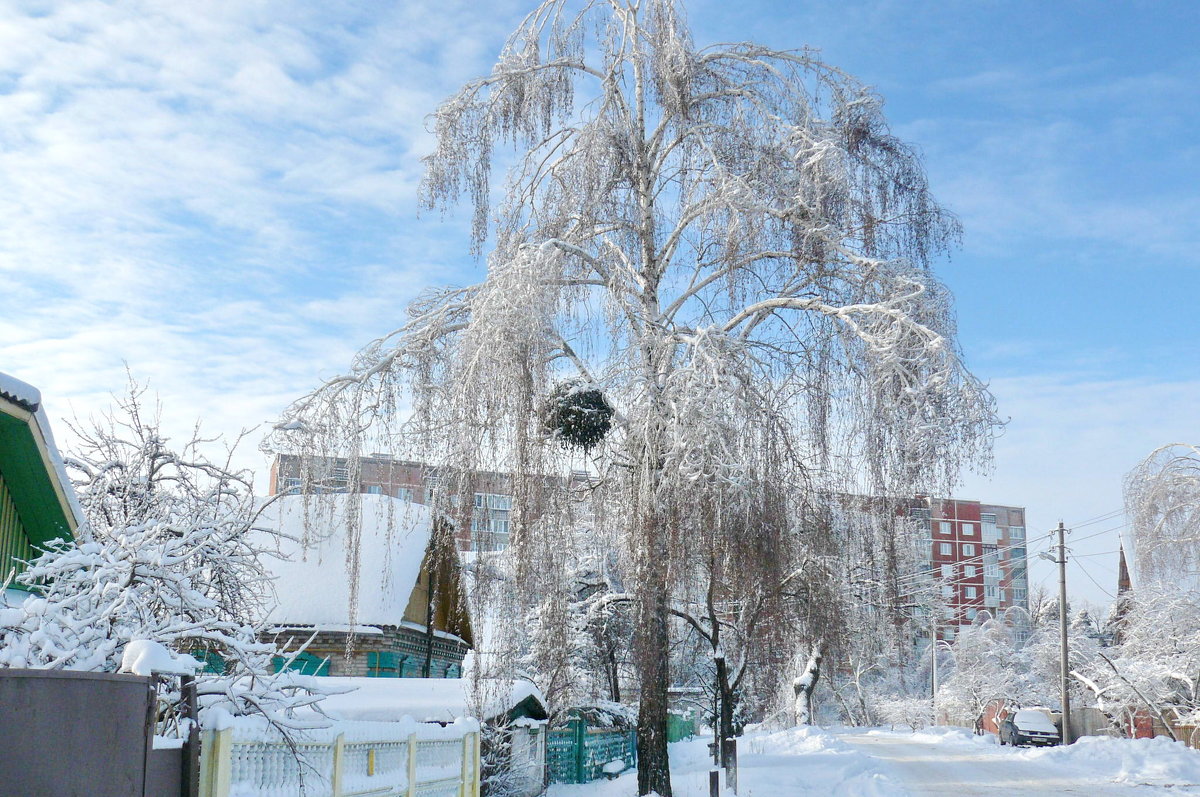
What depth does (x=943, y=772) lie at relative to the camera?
25.1 m

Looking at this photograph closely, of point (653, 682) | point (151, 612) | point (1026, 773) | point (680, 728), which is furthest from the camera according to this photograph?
point (680, 728)

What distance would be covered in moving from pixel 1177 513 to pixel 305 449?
18.5 m

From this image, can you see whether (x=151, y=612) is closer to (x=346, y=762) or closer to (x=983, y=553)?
(x=346, y=762)

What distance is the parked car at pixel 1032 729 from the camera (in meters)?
38.5

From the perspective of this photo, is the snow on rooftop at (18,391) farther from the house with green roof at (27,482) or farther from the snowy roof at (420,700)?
the snowy roof at (420,700)

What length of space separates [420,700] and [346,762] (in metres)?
7.07

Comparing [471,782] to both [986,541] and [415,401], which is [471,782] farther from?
[986,541]

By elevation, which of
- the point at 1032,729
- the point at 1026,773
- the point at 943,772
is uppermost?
the point at 1026,773

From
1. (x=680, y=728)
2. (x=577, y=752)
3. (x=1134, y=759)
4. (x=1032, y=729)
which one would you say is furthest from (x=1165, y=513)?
(x=680, y=728)

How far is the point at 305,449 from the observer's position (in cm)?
1205

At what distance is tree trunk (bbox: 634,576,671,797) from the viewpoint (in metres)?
11.7

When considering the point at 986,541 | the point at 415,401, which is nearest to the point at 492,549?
the point at 415,401

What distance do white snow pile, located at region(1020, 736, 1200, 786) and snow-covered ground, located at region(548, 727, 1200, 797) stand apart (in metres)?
0.02

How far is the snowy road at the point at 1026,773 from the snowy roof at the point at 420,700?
9022mm
